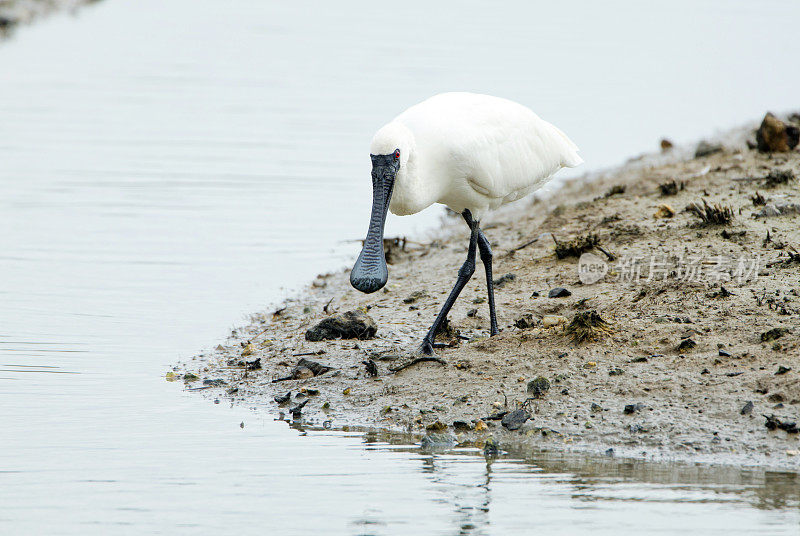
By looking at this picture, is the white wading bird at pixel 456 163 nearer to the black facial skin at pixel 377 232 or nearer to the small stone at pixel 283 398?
the black facial skin at pixel 377 232

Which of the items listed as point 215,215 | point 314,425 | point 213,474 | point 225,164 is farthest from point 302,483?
point 225,164

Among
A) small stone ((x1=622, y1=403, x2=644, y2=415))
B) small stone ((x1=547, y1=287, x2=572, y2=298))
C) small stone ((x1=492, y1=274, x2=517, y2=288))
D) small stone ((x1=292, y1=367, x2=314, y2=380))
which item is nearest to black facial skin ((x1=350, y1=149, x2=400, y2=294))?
small stone ((x1=292, y1=367, x2=314, y2=380))

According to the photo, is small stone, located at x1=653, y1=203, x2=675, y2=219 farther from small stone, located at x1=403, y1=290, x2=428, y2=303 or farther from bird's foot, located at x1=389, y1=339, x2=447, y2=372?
bird's foot, located at x1=389, y1=339, x2=447, y2=372

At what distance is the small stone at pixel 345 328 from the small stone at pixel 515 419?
Answer: 1.95 meters

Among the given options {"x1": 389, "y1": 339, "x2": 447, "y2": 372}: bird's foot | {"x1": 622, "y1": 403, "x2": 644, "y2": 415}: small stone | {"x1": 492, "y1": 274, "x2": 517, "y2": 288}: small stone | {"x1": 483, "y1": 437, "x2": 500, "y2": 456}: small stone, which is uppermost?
{"x1": 492, "y1": 274, "x2": 517, "y2": 288}: small stone

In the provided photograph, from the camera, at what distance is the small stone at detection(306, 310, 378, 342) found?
8.71 meters

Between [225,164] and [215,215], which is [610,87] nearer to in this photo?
[225,164]

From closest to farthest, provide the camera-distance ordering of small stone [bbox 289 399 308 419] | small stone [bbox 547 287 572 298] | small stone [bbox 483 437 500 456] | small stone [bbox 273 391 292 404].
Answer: small stone [bbox 483 437 500 456] < small stone [bbox 289 399 308 419] < small stone [bbox 273 391 292 404] < small stone [bbox 547 287 572 298]

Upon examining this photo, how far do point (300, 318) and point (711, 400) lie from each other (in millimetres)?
3904

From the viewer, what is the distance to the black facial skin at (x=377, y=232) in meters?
7.54

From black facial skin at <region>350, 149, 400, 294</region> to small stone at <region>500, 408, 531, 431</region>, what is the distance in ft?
3.90

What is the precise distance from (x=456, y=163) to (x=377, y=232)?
829 millimetres

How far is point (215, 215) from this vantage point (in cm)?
1299

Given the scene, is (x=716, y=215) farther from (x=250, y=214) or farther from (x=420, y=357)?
(x=250, y=214)
